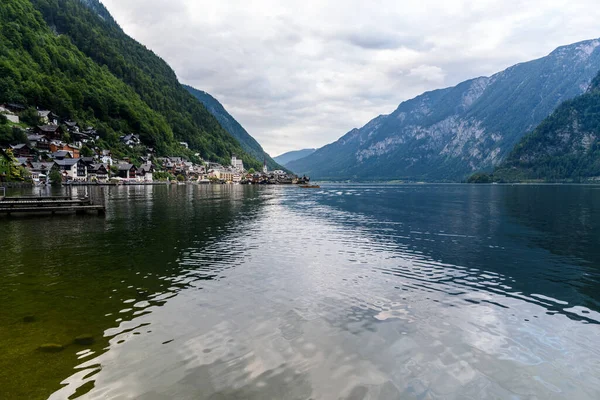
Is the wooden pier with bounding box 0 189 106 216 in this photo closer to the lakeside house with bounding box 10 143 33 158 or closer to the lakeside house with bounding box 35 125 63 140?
the lakeside house with bounding box 10 143 33 158

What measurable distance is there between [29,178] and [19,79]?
286ft

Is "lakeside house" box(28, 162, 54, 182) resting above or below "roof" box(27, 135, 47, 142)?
below

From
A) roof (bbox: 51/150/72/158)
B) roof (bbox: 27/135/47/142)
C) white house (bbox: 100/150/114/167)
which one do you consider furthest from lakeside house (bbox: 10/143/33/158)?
white house (bbox: 100/150/114/167)

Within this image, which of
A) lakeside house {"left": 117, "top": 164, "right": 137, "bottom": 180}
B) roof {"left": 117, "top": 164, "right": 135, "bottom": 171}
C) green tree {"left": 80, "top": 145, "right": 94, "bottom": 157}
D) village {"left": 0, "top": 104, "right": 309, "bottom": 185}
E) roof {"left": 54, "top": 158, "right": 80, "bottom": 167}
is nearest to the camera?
village {"left": 0, "top": 104, "right": 309, "bottom": 185}

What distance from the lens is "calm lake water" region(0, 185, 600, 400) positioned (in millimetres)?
9891

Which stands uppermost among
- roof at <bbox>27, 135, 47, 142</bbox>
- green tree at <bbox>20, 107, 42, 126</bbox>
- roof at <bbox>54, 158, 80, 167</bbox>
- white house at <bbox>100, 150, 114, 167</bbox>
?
green tree at <bbox>20, 107, 42, 126</bbox>

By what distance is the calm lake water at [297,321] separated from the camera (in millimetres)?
9891

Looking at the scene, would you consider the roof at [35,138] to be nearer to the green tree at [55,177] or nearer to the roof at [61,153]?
the roof at [61,153]

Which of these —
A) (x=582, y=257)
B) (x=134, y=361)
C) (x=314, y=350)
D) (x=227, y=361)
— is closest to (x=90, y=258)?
(x=134, y=361)

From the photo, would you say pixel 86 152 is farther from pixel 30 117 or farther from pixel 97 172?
pixel 30 117

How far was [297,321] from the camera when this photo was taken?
1445cm

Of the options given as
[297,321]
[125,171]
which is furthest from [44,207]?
[125,171]

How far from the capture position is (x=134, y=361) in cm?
1080

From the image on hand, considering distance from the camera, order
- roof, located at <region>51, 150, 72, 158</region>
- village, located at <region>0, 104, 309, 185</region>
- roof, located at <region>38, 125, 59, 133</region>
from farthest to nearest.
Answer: roof, located at <region>38, 125, 59, 133</region>, roof, located at <region>51, 150, 72, 158</region>, village, located at <region>0, 104, 309, 185</region>
